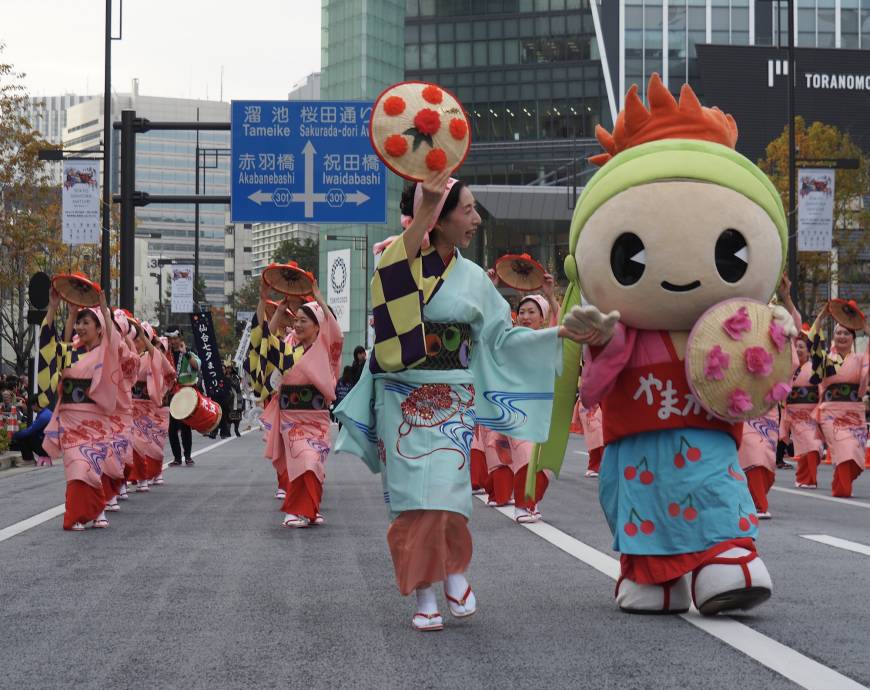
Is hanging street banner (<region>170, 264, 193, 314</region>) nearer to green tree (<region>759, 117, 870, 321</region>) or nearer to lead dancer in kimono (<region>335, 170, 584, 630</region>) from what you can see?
green tree (<region>759, 117, 870, 321</region>)

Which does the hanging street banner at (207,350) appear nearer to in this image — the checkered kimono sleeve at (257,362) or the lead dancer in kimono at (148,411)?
the lead dancer in kimono at (148,411)

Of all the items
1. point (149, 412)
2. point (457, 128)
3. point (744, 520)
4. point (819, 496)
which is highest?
point (457, 128)

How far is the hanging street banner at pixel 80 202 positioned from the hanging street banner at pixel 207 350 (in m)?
2.28

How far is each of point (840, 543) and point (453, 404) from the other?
430 centimetres

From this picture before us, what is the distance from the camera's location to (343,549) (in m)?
8.79

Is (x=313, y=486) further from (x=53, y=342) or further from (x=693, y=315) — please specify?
(x=693, y=315)

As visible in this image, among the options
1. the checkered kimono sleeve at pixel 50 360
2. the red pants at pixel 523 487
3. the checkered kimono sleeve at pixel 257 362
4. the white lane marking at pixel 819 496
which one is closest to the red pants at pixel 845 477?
the white lane marking at pixel 819 496

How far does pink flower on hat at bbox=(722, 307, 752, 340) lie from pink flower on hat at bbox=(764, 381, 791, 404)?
0.32 meters

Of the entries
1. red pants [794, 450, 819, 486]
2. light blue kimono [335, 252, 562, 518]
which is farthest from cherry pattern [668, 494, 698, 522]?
red pants [794, 450, 819, 486]

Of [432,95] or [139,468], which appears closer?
[432,95]

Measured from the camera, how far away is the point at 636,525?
598 centimetres

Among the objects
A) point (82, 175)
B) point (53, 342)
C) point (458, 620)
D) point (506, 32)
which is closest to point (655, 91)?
point (458, 620)

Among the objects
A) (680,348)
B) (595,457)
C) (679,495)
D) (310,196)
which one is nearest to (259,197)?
(310,196)

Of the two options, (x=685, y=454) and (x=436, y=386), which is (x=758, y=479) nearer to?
(x=685, y=454)
